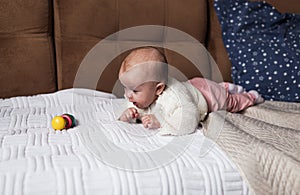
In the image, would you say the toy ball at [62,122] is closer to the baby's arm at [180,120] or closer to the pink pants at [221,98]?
the baby's arm at [180,120]

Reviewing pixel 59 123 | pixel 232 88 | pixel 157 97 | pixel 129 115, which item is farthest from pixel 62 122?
pixel 232 88

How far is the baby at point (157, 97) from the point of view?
1.19 m

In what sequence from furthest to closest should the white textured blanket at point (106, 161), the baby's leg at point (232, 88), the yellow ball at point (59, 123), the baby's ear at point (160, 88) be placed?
the baby's leg at point (232, 88) → the baby's ear at point (160, 88) → the yellow ball at point (59, 123) → the white textured blanket at point (106, 161)

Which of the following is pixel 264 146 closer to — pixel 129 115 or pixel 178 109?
pixel 178 109

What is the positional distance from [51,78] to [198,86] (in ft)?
1.91

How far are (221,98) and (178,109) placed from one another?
28cm

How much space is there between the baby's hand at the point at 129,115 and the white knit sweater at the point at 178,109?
30 millimetres

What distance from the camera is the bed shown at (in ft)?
2.98

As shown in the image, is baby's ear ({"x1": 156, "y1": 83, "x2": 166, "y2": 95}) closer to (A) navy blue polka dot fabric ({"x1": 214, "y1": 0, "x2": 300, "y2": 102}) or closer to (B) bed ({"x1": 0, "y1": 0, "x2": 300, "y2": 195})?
(B) bed ({"x1": 0, "y1": 0, "x2": 300, "y2": 195})

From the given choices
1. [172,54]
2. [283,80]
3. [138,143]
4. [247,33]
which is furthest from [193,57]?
[138,143]

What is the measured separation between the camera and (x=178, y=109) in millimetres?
1214

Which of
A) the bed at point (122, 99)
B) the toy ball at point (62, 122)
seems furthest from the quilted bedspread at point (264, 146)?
the toy ball at point (62, 122)

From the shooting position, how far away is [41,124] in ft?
3.93

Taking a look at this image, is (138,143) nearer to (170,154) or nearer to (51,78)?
(170,154)
